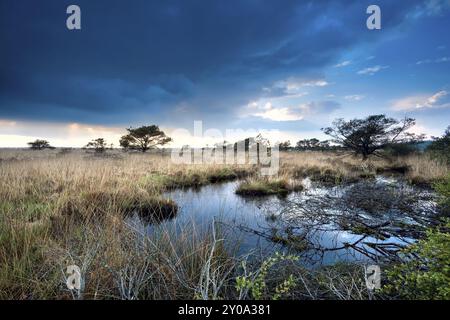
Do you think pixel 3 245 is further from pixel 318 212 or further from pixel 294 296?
pixel 318 212

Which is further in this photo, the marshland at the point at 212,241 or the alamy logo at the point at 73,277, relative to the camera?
the marshland at the point at 212,241

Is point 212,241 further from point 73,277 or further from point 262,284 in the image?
point 73,277

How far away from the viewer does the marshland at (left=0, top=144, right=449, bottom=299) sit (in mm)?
2018

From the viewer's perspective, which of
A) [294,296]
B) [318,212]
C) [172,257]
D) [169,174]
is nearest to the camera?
Answer: [294,296]

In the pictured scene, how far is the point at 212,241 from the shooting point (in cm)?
315

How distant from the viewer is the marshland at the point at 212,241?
2018mm

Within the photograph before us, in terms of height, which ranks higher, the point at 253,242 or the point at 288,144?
the point at 288,144

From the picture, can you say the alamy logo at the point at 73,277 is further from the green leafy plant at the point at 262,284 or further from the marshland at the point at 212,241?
the green leafy plant at the point at 262,284

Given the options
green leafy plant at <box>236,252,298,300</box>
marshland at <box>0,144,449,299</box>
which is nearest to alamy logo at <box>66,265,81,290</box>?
marshland at <box>0,144,449,299</box>

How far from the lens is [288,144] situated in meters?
47.5

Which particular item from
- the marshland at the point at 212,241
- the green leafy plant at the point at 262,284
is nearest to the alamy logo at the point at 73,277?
the marshland at the point at 212,241

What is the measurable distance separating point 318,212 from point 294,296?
3535 millimetres
